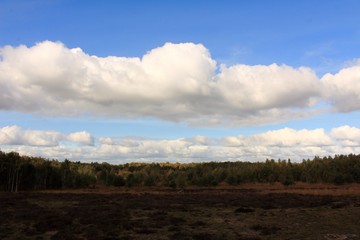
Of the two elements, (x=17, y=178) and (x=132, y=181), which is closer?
(x=17, y=178)

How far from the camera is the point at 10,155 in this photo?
10494 cm

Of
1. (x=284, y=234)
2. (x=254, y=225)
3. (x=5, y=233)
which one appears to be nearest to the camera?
(x=284, y=234)

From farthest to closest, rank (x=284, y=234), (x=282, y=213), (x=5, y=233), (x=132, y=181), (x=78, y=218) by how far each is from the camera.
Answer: (x=132, y=181), (x=282, y=213), (x=78, y=218), (x=5, y=233), (x=284, y=234)

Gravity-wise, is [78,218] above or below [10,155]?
below

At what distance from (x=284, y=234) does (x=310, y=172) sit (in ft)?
444

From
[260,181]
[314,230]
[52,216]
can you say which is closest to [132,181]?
[260,181]

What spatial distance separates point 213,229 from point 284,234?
5150mm

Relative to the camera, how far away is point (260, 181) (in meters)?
152

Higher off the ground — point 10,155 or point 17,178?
point 10,155

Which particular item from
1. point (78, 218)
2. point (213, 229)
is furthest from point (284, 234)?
point (78, 218)

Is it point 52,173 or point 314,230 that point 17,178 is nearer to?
point 52,173

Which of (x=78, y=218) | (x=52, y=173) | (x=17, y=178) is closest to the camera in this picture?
(x=78, y=218)

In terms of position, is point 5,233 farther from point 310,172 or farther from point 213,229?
point 310,172

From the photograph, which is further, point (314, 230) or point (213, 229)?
point (213, 229)
